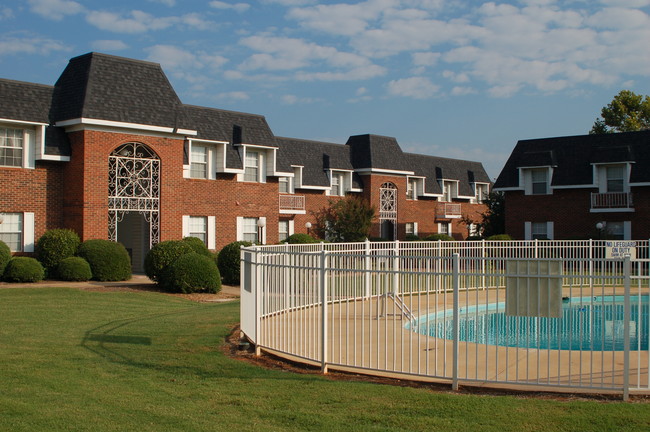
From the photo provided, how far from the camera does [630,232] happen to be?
123ft

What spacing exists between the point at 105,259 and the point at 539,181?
2654cm

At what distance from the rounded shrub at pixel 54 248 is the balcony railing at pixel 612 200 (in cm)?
2701

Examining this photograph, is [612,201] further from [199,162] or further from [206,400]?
[206,400]

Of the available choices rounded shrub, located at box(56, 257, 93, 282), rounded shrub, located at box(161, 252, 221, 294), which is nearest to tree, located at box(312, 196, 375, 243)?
rounded shrub, located at box(161, 252, 221, 294)

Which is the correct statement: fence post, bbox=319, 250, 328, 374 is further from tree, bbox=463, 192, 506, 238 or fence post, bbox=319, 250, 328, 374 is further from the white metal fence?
tree, bbox=463, 192, 506, 238

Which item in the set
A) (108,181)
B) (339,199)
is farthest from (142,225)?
(339,199)

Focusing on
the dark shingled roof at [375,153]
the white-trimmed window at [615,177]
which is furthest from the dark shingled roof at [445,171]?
the white-trimmed window at [615,177]

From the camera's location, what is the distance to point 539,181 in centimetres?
4153

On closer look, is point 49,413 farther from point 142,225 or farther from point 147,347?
point 142,225

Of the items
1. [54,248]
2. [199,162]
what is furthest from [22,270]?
[199,162]

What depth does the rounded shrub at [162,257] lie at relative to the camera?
77.7 ft

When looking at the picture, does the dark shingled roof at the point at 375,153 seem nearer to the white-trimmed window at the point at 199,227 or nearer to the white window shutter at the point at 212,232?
the white window shutter at the point at 212,232

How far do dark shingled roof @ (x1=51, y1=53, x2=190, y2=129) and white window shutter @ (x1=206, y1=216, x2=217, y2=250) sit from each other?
16.8 feet

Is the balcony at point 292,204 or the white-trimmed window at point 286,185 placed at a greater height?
the white-trimmed window at point 286,185
